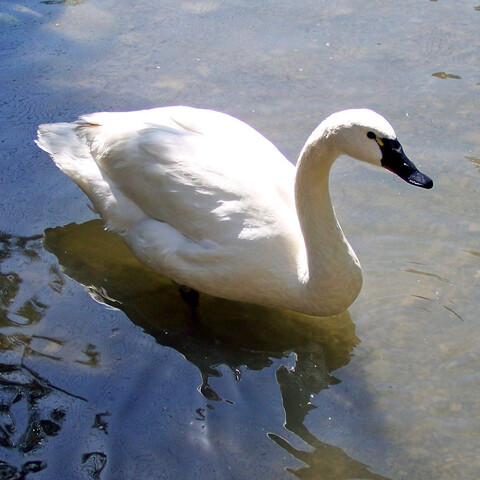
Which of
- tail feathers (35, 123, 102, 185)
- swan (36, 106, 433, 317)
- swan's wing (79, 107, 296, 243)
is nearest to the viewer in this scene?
swan (36, 106, 433, 317)

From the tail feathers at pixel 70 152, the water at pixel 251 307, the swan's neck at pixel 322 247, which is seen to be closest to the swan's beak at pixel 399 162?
the swan's neck at pixel 322 247

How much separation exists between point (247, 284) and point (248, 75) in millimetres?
2642

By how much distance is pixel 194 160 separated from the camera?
4.20 metres

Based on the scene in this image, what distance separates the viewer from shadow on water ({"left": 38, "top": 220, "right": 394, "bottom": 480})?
11.9 ft

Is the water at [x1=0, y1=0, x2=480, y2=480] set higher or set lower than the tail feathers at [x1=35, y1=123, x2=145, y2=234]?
lower

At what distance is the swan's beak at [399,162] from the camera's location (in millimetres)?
3590

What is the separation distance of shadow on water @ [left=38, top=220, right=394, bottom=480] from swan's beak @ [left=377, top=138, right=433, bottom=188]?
97 cm

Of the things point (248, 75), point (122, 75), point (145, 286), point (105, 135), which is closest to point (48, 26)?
point (122, 75)

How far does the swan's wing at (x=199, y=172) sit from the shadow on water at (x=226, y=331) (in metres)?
0.48

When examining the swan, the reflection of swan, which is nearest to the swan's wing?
the swan

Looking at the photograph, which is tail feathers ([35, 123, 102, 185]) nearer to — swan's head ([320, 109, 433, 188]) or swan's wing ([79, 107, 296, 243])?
swan's wing ([79, 107, 296, 243])

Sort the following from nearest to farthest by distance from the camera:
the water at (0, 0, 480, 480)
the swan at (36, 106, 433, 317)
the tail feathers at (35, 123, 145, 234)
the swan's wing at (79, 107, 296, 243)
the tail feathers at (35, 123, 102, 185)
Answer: the water at (0, 0, 480, 480) < the swan at (36, 106, 433, 317) < the swan's wing at (79, 107, 296, 243) < the tail feathers at (35, 123, 145, 234) < the tail feathers at (35, 123, 102, 185)

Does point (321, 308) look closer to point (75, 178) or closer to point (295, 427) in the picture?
point (295, 427)

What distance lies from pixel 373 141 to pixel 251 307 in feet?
4.10
